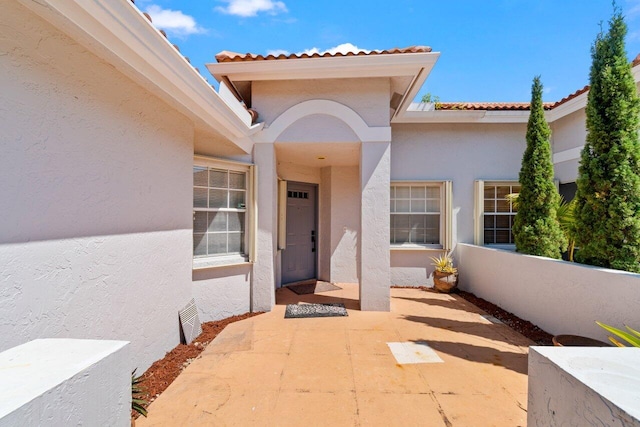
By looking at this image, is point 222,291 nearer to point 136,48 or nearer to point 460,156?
point 136,48

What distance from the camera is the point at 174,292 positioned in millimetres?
3988

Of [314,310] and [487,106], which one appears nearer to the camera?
[314,310]

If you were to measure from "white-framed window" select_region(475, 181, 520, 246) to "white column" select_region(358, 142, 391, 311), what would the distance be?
12.6 feet

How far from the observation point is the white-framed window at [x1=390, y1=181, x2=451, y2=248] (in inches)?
307

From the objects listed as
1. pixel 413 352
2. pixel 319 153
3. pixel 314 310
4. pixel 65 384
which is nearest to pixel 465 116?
pixel 319 153

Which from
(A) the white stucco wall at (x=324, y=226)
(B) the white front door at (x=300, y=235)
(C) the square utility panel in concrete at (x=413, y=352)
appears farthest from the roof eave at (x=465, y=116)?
(C) the square utility panel in concrete at (x=413, y=352)

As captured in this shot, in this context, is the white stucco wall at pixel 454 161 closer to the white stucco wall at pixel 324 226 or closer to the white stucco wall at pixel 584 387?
the white stucco wall at pixel 324 226

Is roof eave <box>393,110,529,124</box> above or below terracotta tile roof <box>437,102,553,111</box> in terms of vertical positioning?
below

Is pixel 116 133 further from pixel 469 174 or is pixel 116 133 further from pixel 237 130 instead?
pixel 469 174

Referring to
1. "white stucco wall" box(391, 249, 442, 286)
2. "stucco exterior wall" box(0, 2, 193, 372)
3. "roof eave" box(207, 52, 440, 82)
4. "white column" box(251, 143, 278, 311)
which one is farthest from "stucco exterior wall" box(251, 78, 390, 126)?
"white stucco wall" box(391, 249, 442, 286)

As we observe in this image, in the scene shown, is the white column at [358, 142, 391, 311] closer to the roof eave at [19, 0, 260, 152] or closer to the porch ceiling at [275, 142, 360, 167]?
the porch ceiling at [275, 142, 360, 167]

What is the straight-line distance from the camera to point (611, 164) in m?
3.97

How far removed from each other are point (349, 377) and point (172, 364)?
7.71ft

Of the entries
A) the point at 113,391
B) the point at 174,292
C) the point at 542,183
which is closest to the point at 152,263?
the point at 174,292
